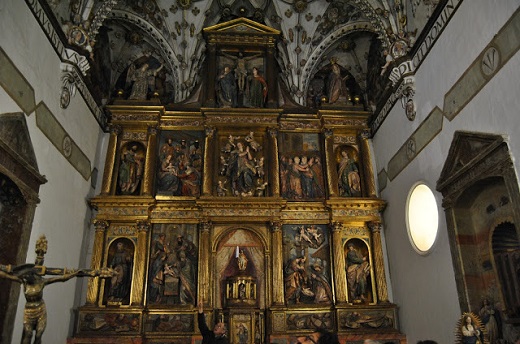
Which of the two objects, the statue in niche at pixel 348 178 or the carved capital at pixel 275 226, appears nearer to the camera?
the carved capital at pixel 275 226

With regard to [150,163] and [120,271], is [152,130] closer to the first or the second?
[150,163]

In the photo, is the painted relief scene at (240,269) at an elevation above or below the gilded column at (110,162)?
below

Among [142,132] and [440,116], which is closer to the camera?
[440,116]

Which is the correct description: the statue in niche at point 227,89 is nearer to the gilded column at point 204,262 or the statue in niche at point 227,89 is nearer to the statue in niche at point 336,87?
the statue in niche at point 336,87

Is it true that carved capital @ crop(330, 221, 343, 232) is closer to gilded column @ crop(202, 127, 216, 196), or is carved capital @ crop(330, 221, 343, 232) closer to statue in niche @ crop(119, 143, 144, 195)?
gilded column @ crop(202, 127, 216, 196)

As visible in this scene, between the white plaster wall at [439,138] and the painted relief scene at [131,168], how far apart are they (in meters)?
7.40

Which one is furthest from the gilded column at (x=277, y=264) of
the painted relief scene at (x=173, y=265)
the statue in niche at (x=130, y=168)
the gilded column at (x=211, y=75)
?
the gilded column at (x=211, y=75)

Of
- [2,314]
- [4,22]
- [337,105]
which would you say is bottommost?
[2,314]

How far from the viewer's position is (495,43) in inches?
310

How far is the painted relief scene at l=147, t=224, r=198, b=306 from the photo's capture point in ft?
40.3

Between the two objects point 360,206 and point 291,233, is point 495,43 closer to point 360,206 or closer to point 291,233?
point 360,206

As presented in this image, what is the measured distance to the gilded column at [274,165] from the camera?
13391 millimetres

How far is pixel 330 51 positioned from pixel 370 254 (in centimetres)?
766

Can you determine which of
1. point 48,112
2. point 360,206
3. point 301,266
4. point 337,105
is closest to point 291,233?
point 301,266
